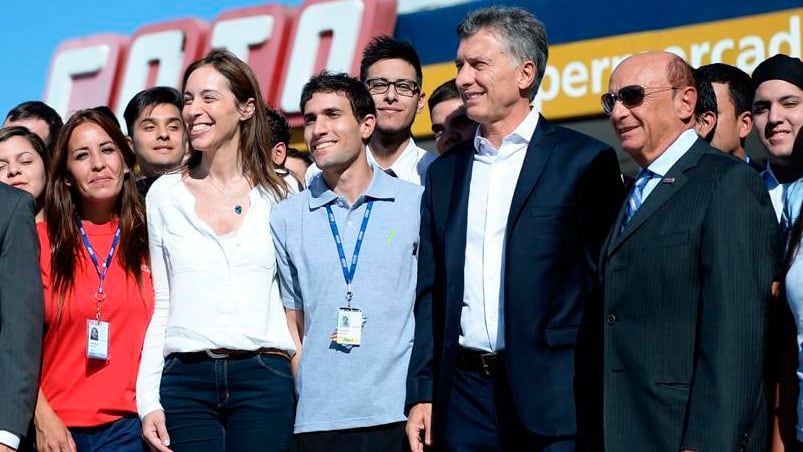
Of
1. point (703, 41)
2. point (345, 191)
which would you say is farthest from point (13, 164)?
point (703, 41)

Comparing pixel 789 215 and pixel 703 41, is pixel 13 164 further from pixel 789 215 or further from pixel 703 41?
pixel 703 41

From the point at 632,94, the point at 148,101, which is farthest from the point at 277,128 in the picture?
the point at 632,94

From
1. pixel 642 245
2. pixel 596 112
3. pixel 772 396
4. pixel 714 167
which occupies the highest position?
pixel 596 112

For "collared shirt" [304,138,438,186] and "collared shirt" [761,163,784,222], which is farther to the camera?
"collared shirt" [304,138,438,186]

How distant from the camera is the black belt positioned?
12.1 ft

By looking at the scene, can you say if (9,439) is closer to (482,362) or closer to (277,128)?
(482,362)

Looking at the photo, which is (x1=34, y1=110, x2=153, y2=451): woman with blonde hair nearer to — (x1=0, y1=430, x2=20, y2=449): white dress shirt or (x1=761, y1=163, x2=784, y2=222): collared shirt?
(x1=0, y1=430, x2=20, y2=449): white dress shirt

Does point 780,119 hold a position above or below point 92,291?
above

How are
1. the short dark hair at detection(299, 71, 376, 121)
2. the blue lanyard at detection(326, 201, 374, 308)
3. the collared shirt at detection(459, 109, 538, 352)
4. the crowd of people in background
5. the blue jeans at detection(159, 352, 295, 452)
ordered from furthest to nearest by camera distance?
the short dark hair at detection(299, 71, 376, 121) < the blue lanyard at detection(326, 201, 374, 308) < the blue jeans at detection(159, 352, 295, 452) < the collared shirt at detection(459, 109, 538, 352) < the crowd of people in background

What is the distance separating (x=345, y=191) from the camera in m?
4.29

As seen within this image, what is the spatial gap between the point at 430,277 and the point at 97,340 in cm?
127

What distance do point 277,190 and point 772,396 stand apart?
197 cm

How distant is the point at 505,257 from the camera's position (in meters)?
3.71

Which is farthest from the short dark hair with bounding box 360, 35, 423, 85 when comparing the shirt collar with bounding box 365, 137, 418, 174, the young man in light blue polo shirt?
the young man in light blue polo shirt
